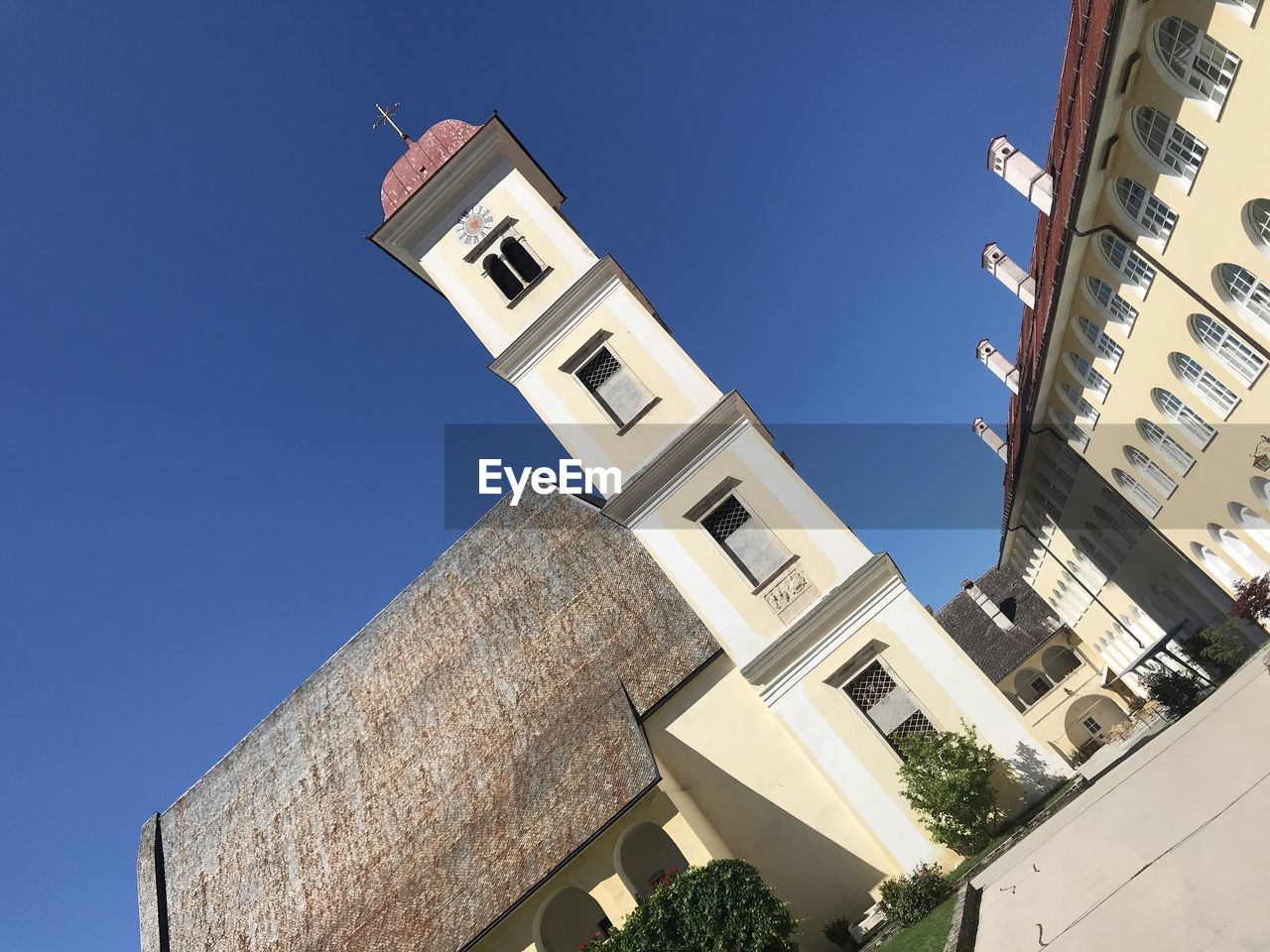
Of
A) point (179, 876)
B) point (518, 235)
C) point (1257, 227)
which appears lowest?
point (1257, 227)

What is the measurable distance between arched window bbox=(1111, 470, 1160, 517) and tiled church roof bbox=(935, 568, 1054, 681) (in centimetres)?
1642

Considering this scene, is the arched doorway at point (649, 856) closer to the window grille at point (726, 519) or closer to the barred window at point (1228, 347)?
the window grille at point (726, 519)

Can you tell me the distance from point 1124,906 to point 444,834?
13.2m

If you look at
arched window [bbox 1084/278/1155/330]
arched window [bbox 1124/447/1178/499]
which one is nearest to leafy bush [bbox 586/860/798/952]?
arched window [bbox 1084/278/1155/330]

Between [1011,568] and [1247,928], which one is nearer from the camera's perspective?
[1247,928]

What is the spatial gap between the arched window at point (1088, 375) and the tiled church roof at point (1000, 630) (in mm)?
20012

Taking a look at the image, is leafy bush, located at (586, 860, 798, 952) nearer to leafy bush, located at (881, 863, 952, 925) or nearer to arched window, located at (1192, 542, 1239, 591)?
leafy bush, located at (881, 863, 952, 925)

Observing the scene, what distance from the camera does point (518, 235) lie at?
19172mm

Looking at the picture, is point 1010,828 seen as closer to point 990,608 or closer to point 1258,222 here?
point 1258,222

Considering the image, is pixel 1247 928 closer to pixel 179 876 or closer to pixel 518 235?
pixel 518 235

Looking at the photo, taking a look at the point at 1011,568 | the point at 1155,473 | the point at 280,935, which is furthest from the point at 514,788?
the point at 1011,568

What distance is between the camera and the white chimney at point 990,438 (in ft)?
140

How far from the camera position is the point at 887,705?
49.4ft

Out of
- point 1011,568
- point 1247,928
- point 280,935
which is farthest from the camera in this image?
point 1011,568
